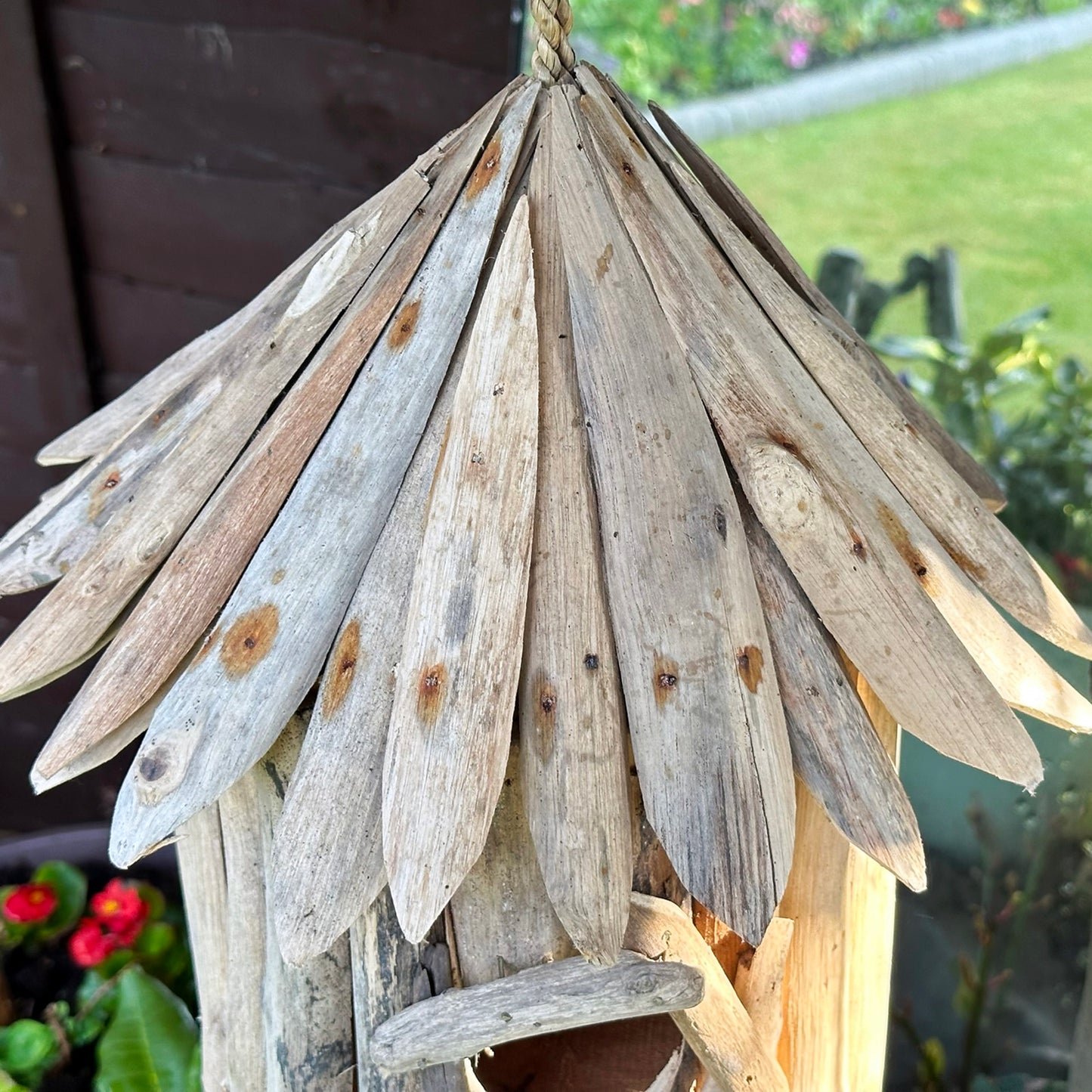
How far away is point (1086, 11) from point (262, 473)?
12.9 ft

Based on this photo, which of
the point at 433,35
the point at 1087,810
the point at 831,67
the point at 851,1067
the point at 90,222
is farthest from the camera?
the point at 831,67

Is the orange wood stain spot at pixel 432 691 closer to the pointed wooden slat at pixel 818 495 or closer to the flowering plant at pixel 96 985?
the pointed wooden slat at pixel 818 495

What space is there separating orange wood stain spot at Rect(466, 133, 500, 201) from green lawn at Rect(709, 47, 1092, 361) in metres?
2.93

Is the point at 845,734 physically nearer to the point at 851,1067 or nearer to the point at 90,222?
the point at 851,1067

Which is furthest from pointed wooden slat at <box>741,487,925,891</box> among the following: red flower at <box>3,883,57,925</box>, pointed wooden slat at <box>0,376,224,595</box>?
red flower at <box>3,883,57,925</box>

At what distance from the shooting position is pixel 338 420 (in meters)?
0.71

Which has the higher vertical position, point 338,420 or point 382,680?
point 338,420

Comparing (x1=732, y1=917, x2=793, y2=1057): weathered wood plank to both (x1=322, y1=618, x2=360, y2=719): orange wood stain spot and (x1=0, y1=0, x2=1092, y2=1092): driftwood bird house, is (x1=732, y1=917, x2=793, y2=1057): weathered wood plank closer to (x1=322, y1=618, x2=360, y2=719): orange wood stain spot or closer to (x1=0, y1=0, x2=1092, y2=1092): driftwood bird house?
(x1=0, y1=0, x2=1092, y2=1092): driftwood bird house

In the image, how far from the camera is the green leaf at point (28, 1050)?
1.54 meters

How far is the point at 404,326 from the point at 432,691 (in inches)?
9.9

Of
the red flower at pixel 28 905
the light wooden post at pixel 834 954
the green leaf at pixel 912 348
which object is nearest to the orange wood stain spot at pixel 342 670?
the light wooden post at pixel 834 954

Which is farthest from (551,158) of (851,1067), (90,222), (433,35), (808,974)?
(90,222)

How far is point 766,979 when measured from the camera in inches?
31.8

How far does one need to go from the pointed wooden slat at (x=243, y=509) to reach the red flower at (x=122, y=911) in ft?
3.74
